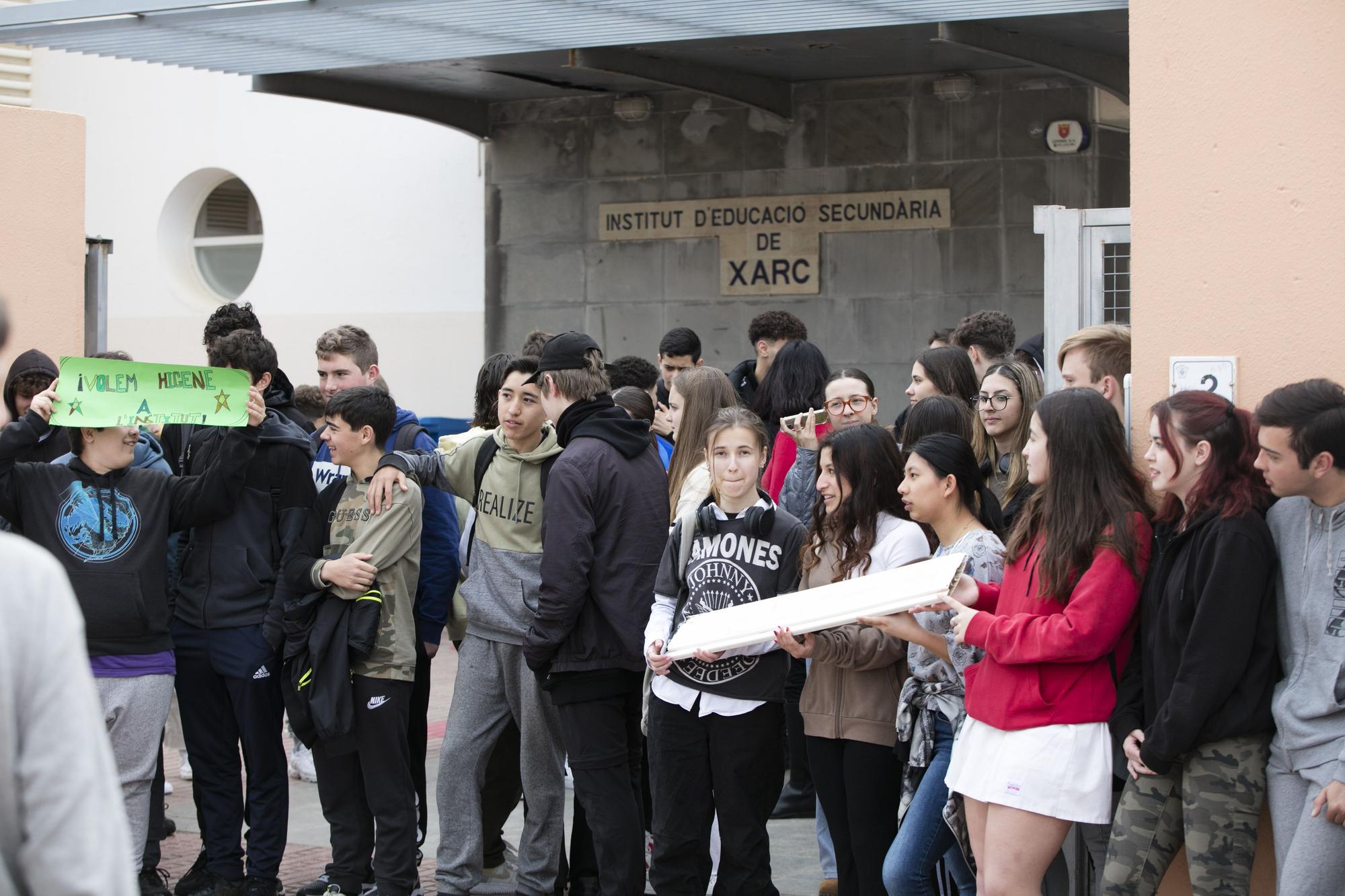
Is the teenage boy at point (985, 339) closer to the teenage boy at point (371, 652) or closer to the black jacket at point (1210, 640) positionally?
the teenage boy at point (371, 652)

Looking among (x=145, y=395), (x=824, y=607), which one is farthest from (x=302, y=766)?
(x=824, y=607)

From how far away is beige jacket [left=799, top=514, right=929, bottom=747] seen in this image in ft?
14.9

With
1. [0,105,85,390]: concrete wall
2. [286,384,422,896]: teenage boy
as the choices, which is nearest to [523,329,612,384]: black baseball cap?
[286,384,422,896]: teenage boy

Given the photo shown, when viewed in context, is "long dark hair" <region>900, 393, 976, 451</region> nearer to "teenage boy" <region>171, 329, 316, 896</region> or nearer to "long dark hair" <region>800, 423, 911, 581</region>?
"long dark hair" <region>800, 423, 911, 581</region>

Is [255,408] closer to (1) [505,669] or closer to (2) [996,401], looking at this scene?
(1) [505,669]

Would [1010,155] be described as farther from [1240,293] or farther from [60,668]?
[60,668]

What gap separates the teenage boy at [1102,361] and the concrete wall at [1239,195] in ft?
0.56

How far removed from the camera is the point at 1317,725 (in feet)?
11.9

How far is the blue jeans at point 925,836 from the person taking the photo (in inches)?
169

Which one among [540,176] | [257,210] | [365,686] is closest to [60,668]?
[365,686]

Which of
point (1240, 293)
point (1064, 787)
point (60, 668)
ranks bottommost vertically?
point (1064, 787)

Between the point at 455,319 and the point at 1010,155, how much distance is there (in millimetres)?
5036

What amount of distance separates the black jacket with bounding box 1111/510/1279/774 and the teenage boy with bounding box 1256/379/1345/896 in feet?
0.24

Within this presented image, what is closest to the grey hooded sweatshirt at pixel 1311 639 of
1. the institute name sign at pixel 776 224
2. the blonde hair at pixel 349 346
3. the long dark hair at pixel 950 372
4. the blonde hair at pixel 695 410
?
the long dark hair at pixel 950 372
